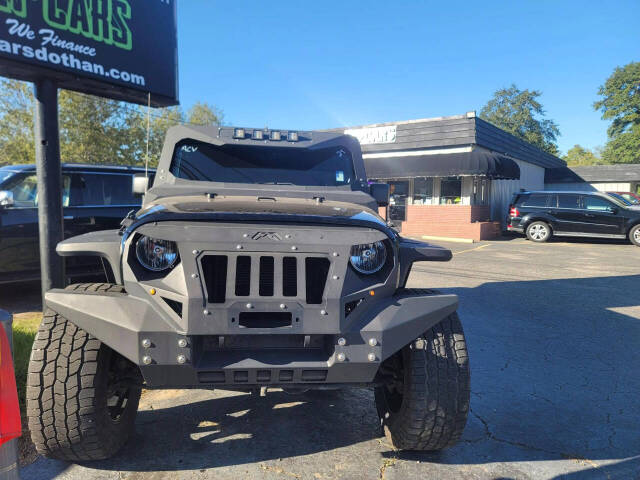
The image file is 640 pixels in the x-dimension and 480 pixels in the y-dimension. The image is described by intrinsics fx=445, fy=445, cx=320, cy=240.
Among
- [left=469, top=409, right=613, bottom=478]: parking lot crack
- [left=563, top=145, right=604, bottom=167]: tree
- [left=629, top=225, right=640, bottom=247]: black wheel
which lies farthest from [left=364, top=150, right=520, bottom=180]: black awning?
[left=563, top=145, right=604, bottom=167]: tree

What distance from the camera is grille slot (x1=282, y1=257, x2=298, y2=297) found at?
83.8 inches

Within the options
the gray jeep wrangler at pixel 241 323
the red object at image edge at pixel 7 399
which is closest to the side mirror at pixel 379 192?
the gray jeep wrangler at pixel 241 323

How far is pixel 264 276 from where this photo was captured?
7.07 ft

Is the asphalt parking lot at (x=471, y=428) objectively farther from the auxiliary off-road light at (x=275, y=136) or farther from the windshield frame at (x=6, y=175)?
the windshield frame at (x=6, y=175)

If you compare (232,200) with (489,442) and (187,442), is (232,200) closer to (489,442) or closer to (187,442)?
(187,442)

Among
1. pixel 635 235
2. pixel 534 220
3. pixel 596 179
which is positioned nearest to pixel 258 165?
pixel 534 220

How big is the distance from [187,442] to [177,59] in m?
4.64

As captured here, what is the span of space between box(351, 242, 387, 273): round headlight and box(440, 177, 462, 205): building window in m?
15.8

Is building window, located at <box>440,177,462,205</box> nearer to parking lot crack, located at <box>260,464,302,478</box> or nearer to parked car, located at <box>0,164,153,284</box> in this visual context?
parked car, located at <box>0,164,153,284</box>

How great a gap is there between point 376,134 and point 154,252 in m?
18.0

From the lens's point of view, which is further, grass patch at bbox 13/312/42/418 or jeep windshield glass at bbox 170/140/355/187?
jeep windshield glass at bbox 170/140/355/187

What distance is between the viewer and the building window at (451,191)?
17280mm

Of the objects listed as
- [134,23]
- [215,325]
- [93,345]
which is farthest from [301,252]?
[134,23]

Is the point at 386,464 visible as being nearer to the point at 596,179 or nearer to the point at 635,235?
the point at 635,235
